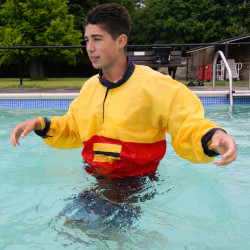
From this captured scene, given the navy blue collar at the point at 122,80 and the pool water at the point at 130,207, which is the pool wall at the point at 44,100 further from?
the navy blue collar at the point at 122,80

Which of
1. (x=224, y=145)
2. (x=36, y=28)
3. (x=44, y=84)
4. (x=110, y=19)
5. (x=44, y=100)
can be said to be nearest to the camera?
(x=224, y=145)

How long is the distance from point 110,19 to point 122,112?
0.58 metres

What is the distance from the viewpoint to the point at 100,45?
2047 millimetres

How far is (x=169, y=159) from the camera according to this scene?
4.08 metres

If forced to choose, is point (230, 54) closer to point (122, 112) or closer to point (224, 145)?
point (122, 112)

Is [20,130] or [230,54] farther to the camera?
[230,54]

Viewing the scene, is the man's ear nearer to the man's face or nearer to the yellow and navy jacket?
the man's face

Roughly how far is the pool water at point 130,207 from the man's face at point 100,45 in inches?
33.3

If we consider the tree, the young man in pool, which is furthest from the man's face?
the tree

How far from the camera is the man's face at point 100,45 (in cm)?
204

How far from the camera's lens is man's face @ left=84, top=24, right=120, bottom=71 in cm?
204

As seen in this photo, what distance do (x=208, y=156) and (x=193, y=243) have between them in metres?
0.66

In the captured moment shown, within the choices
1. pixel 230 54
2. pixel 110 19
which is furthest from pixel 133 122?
pixel 230 54

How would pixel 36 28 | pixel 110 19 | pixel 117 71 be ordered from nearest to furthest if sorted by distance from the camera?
pixel 110 19 → pixel 117 71 → pixel 36 28
